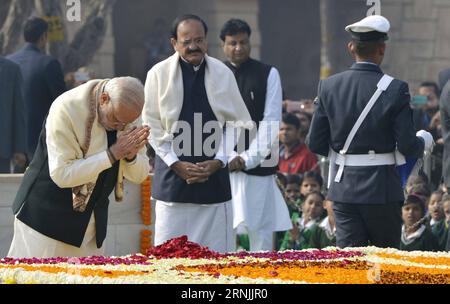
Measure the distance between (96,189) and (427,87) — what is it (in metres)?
9.03

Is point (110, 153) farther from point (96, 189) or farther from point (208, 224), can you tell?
point (208, 224)

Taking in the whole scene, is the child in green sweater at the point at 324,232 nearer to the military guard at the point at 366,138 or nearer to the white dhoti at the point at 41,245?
the military guard at the point at 366,138

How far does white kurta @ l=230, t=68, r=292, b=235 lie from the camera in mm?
11258

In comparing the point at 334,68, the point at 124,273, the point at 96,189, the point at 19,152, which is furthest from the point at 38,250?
the point at 334,68

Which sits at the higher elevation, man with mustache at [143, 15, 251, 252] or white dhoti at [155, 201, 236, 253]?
man with mustache at [143, 15, 251, 252]

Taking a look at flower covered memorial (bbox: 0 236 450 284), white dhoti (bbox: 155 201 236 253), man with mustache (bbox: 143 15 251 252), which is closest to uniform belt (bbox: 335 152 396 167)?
man with mustache (bbox: 143 15 251 252)

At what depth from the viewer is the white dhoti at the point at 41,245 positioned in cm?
860

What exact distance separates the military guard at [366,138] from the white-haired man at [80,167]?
1.41m

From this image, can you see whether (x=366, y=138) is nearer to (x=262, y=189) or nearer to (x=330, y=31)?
(x=262, y=189)

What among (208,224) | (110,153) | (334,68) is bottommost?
(334,68)

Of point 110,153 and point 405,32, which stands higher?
point 110,153

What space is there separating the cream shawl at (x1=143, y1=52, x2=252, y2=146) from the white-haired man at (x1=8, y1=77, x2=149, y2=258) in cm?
135

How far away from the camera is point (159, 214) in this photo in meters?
10.3

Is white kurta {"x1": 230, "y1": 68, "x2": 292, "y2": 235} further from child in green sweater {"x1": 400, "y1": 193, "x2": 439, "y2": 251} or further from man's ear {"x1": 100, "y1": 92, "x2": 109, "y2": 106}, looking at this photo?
man's ear {"x1": 100, "y1": 92, "x2": 109, "y2": 106}
